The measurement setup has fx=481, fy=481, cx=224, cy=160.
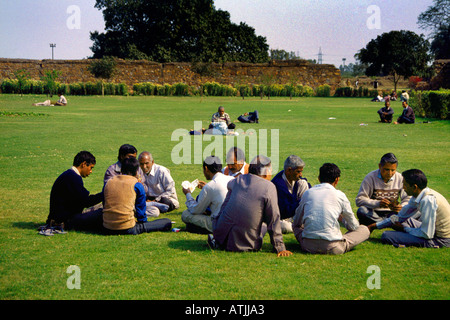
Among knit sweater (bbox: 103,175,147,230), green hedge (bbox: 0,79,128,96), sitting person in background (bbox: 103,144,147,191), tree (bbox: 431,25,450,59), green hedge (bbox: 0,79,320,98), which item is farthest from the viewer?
tree (bbox: 431,25,450,59)

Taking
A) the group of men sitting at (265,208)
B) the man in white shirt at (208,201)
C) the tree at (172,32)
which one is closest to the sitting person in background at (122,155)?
the group of men sitting at (265,208)

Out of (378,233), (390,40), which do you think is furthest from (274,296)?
(390,40)

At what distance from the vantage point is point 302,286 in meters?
4.08

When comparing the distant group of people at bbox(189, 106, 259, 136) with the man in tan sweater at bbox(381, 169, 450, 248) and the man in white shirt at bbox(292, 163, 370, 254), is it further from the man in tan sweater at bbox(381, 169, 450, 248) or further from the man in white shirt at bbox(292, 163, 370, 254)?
the man in white shirt at bbox(292, 163, 370, 254)

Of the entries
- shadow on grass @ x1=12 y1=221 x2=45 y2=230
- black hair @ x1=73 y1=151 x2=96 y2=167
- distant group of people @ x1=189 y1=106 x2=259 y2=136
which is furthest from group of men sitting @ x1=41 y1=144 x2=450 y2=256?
distant group of people @ x1=189 y1=106 x2=259 y2=136

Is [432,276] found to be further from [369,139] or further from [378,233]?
[369,139]

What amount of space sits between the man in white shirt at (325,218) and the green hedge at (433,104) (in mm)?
19742

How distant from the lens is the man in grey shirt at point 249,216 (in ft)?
15.9

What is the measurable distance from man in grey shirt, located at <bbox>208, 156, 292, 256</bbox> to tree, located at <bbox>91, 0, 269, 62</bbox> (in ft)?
161

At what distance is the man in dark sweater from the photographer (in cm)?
567

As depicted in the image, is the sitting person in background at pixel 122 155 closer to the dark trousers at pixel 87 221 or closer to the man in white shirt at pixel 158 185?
the man in white shirt at pixel 158 185

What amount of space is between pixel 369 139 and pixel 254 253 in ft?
Answer: 35.3

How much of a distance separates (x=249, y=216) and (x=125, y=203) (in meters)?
1.50

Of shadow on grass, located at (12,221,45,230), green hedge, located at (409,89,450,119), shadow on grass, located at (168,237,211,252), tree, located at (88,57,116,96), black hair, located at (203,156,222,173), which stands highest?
tree, located at (88,57,116,96)
